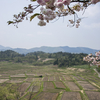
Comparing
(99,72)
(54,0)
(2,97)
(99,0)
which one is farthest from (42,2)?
(99,72)

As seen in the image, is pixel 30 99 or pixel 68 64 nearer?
pixel 30 99

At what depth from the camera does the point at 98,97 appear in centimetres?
1191

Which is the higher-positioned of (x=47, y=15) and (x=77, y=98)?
(x=47, y=15)

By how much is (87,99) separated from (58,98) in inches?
132

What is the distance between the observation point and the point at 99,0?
4.75ft

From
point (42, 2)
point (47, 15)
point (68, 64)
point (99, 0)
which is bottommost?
point (68, 64)

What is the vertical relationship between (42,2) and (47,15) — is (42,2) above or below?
above

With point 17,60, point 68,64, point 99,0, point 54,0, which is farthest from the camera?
point 17,60

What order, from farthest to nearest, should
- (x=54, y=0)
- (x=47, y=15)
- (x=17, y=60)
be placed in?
(x=17, y=60) → (x=47, y=15) → (x=54, y=0)

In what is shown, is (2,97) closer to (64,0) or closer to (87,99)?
(87,99)

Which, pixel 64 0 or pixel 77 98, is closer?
pixel 64 0

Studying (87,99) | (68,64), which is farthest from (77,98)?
(68,64)

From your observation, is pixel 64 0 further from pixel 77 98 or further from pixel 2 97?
pixel 77 98

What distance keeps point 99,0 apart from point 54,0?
779 mm
